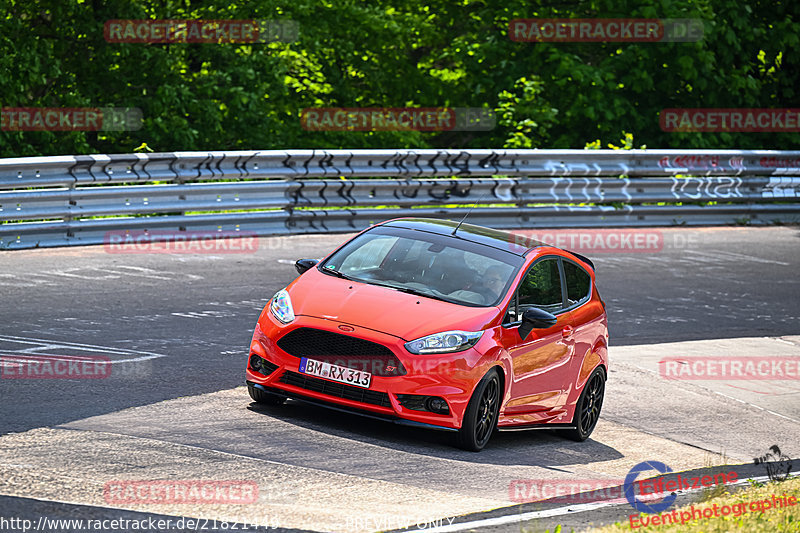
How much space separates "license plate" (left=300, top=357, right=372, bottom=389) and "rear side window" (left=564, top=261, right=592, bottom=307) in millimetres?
2368

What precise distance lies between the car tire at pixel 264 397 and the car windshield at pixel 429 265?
42.4 inches

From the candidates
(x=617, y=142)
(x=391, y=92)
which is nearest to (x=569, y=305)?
(x=617, y=142)

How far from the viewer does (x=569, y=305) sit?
10.3m

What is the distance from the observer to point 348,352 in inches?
344

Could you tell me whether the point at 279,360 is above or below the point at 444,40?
below

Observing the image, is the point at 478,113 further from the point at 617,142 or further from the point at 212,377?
the point at 212,377

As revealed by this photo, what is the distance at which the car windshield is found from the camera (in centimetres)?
948

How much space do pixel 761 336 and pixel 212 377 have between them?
24.7 ft

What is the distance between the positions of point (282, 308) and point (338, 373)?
31.9 inches
